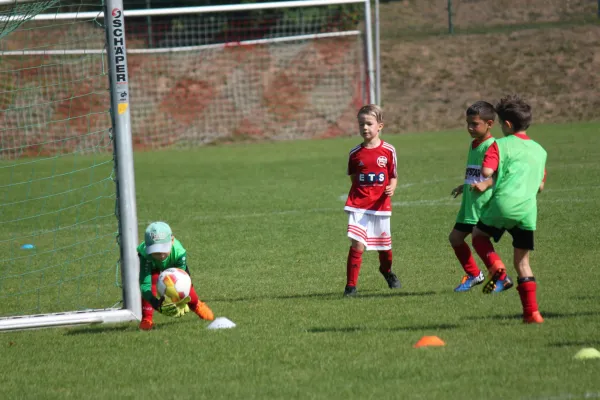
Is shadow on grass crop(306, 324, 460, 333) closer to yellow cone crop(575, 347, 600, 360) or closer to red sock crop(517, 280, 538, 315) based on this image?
red sock crop(517, 280, 538, 315)

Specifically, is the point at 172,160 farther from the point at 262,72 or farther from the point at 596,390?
the point at 596,390

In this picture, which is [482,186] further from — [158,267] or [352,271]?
[158,267]

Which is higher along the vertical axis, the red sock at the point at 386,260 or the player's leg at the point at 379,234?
the player's leg at the point at 379,234

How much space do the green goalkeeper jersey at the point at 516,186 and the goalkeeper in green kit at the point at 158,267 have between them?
2308 mm

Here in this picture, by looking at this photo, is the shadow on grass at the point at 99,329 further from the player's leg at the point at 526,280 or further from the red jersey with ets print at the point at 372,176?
the player's leg at the point at 526,280

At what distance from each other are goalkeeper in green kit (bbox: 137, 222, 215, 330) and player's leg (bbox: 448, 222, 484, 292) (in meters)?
2.20

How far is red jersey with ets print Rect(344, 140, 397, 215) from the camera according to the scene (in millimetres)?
7996

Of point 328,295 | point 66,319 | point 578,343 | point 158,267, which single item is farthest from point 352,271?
point 578,343

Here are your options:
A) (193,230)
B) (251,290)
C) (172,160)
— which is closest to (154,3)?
(172,160)

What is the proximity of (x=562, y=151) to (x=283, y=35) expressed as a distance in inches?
494

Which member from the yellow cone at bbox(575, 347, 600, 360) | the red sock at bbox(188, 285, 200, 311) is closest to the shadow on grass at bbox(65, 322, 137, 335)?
the red sock at bbox(188, 285, 200, 311)

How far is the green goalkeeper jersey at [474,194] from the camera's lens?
7.70 m

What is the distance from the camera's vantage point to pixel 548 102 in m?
29.3

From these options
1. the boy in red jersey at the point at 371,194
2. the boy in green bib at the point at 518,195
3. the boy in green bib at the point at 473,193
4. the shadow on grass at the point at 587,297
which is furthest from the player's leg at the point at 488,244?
the boy in red jersey at the point at 371,194
